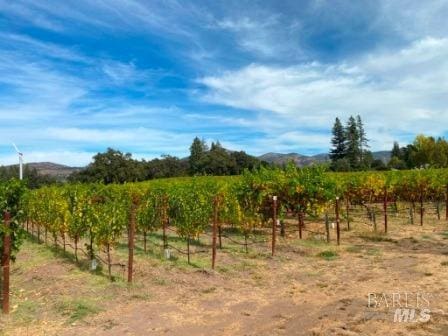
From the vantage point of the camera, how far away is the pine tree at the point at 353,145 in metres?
85.0

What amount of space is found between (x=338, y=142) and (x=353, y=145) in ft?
10.6

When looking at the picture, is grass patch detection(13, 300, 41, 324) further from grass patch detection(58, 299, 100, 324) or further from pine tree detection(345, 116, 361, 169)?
pine tree detection(345, 116, 361, 169)

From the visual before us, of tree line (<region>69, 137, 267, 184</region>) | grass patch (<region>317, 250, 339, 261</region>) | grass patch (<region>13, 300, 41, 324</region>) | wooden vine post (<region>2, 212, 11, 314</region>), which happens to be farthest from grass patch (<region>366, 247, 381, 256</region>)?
tree line (<region>69, 137, 267, 184</region>)

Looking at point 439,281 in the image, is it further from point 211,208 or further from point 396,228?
point 396,228

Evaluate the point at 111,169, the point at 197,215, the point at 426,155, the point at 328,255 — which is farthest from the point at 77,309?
the point at 426,155

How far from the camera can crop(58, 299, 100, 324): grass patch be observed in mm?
7336

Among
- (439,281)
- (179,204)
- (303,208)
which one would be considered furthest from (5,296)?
(303,208)

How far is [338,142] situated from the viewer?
3455 inches

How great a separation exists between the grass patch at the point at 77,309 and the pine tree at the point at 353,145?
7945cm

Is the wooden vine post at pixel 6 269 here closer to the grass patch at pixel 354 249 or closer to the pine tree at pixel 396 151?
the grass patch at pixel 354 249

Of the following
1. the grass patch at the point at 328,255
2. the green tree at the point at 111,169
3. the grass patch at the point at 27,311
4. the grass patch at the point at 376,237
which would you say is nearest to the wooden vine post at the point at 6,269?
the grass patch at the point at 27,311

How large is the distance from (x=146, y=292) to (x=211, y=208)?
466cm

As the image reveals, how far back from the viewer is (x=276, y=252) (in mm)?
12664

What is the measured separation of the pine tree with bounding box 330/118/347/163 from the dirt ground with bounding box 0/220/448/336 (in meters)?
76.6
